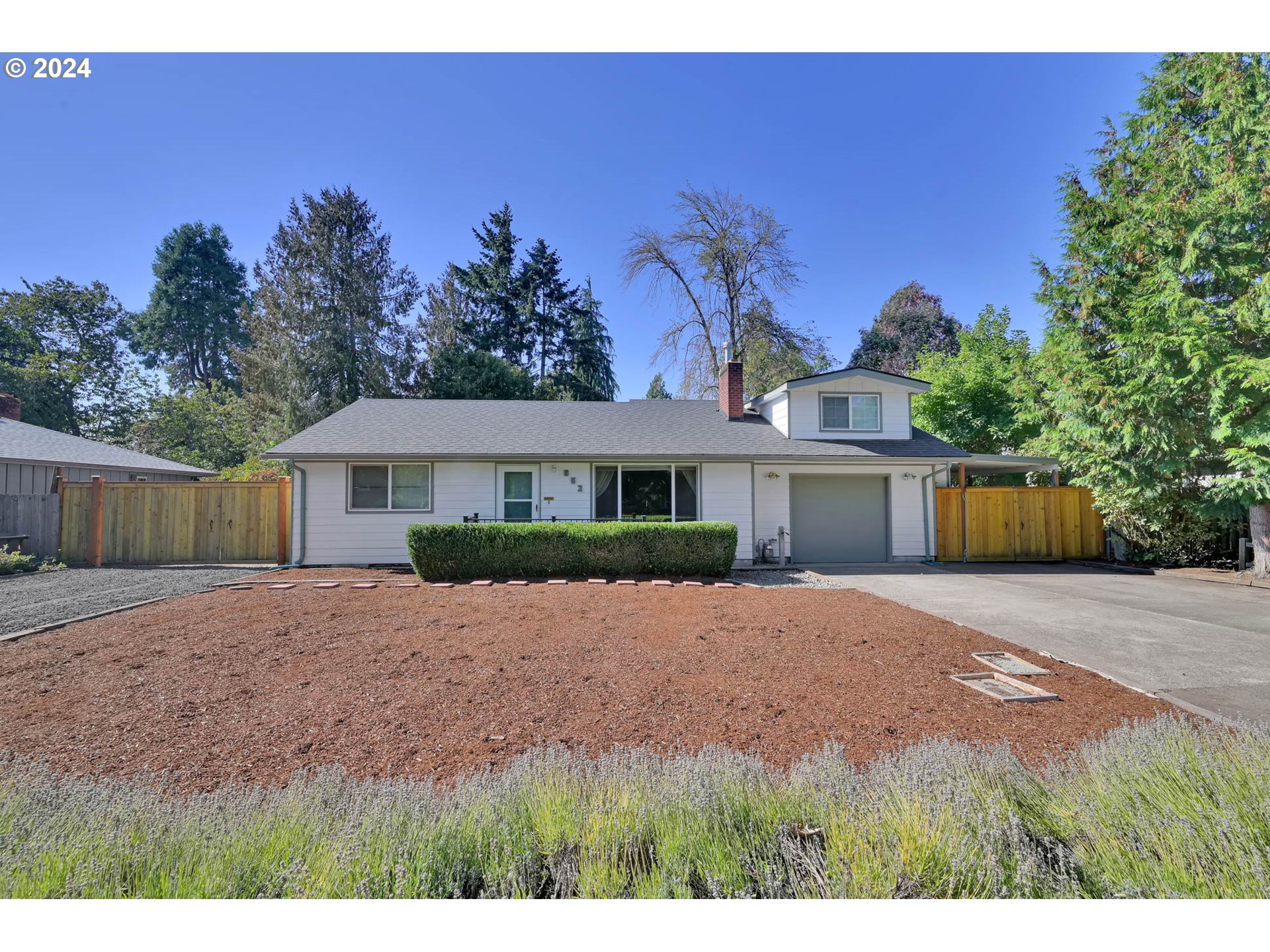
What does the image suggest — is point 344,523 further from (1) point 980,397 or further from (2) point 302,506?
(1) point 980,397

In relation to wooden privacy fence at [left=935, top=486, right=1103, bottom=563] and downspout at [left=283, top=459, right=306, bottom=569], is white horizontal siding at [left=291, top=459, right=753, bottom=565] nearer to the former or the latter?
downspout at [left=283, top=459, right=306, bottom=569]

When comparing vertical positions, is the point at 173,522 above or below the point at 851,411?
below

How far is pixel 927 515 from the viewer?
12.9 m

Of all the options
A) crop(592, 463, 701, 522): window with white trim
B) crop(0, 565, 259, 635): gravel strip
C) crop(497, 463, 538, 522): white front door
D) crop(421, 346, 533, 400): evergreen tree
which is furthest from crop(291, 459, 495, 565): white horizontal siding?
crop(421, 346, 533, 400): evergreen tree

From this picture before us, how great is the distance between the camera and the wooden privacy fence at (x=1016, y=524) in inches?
510

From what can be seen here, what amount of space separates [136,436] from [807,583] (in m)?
31.8

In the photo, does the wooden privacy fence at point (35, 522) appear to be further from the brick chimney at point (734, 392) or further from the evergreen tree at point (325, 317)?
the brick chimney at point (734, 392)

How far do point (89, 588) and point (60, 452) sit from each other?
9734mm

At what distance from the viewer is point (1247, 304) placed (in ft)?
31.1

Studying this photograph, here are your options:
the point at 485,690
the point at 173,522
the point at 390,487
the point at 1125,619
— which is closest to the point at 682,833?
the point at 485,690

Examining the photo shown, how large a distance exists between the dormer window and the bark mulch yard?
286 inches

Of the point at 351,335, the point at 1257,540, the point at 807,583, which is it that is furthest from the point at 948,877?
the point at 351,335

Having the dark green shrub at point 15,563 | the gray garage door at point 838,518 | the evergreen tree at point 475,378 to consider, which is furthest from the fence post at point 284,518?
the evergreen tree at point 475,378

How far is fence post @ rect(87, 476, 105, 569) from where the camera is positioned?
475 inches
